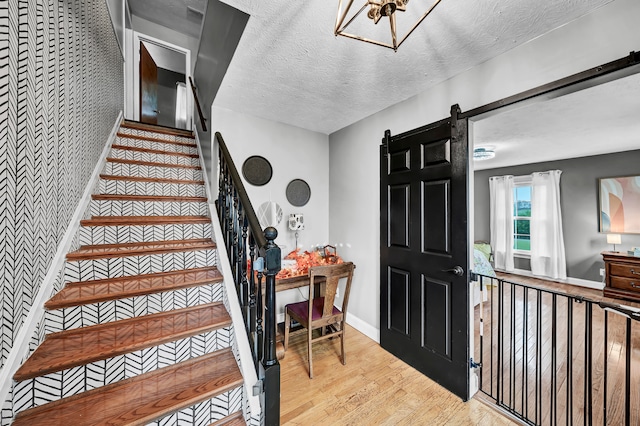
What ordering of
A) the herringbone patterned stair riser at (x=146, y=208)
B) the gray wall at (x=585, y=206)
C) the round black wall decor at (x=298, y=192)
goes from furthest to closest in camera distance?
the gray wall at (x=585, y=206), the round black wall decor at (x=298, y=192), the herringbone patterned stair riser at (x=146, y=208)

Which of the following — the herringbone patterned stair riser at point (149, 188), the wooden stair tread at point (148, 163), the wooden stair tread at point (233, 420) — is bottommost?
the wooden stair tread at point (233, 420)

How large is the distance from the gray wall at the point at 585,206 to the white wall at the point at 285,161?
495cm

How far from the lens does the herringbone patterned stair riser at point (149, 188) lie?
84.0 inches

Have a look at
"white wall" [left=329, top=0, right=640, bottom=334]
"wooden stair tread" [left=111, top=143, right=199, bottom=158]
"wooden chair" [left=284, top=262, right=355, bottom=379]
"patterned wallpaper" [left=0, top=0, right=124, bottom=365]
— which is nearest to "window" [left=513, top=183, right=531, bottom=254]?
"white wall" [left=329, top=0, right=640, bottom=334]

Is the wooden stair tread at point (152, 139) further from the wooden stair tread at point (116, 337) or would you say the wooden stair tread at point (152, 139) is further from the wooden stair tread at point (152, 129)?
the wooden stair tread at point (116, 337)

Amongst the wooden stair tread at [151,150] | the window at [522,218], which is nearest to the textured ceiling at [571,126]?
the window at [522,218]

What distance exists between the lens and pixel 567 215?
479 cm

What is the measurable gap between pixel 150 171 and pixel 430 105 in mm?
2789

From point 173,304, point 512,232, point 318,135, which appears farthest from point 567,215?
point 173,304

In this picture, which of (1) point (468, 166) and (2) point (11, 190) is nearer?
(2) point (11, 190)

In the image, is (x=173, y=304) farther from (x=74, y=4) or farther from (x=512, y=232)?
(x=512, y=232)

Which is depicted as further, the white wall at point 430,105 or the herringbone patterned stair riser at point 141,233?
the herringbone patterned stair riser at point 141,233

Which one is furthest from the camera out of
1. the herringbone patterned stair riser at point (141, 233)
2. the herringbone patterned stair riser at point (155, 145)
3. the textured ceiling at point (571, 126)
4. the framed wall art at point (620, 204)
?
the framed wall art at point (620, 204)

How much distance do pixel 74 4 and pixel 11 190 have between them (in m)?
1.41
